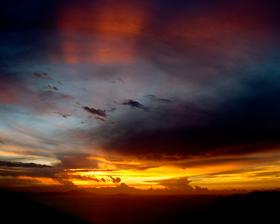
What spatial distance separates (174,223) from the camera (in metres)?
195

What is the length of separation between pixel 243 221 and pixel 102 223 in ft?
261

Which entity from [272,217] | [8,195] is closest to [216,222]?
[272,217]

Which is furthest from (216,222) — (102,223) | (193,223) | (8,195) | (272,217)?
(8,195)

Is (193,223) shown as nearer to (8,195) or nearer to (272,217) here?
(272,217)

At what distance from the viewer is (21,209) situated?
28250 mm

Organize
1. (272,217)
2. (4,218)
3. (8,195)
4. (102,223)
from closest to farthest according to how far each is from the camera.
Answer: (4,218)
(8,195)
(272,217)
(102,223)

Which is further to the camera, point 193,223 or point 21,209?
point 193,223

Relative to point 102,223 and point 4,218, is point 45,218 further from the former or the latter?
point 102,223

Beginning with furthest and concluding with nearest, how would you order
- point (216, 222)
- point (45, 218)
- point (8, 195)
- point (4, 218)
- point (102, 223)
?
point (102, 223)
point (216, 222)
point (8, 195)
point (45, 218)
point (4, 218)

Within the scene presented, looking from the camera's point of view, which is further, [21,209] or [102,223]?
[102,223]

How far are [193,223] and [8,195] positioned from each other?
585 feet

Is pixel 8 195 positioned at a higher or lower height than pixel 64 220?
higher

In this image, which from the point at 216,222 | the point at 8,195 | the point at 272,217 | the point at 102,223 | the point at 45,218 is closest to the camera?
the point at 45,218


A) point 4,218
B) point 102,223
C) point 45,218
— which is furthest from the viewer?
point 102,223
